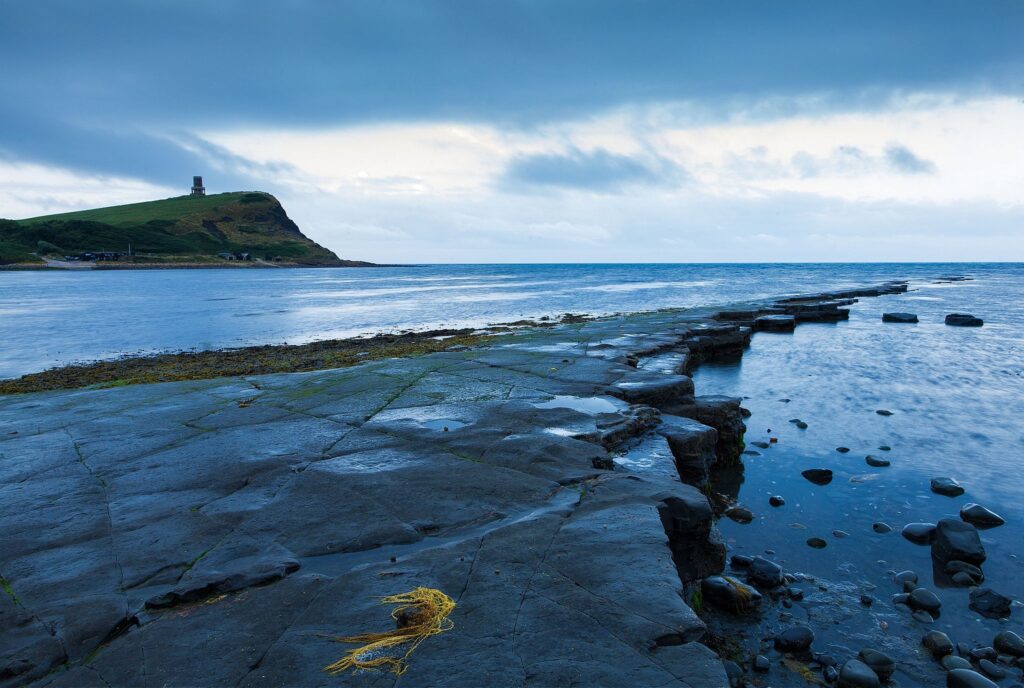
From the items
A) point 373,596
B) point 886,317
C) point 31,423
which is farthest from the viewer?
point 886,317

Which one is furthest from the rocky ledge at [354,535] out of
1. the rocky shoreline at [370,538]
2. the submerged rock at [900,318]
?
the submerged rock at [900,318]

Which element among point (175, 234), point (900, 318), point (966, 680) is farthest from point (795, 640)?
point (175, 234)

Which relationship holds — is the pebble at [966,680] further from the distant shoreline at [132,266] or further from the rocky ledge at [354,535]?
the distant shoreline at [132,266]

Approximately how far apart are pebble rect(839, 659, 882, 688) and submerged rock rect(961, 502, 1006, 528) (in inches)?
164

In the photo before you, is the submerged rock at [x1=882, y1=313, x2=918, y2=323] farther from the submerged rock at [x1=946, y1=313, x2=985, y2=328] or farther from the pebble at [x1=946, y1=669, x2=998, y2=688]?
the pebble at [x1=946, y1=669, x2=998, y2=688]

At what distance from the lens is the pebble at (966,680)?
4.49m

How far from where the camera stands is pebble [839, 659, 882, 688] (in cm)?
455

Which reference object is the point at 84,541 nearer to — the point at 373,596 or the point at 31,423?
the point at 373,596

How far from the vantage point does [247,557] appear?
4594 millimetres

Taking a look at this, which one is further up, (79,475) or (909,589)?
(79,475)

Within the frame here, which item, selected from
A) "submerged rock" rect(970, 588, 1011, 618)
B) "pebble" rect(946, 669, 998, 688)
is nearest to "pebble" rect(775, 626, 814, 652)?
"pebble" rect(946, 669, 998, 688)

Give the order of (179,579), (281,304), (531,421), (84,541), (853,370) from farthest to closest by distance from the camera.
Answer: (281,304) < (853,370) < (531,421) < (84,541) < (179,579)

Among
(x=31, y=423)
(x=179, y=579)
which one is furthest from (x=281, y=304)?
(x=179, y=579)

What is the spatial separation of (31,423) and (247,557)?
23.2 ft
